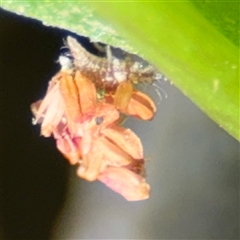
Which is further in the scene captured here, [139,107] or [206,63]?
[139,107]

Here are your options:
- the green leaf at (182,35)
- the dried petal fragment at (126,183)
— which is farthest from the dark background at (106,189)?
the green leaf at (182,35)

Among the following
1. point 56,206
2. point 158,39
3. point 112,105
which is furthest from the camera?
point 56,206

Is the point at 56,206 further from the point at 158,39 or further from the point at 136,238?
the point at 158,39

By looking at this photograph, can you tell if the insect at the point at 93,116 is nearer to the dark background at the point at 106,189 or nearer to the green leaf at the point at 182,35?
the dark background at the point at 106,189

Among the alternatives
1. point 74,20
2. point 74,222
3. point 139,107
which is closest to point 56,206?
point 74,222

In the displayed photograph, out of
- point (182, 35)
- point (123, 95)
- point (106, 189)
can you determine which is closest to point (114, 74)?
point (123, 95)

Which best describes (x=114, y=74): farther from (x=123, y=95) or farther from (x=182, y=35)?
(x=182, y=35)
